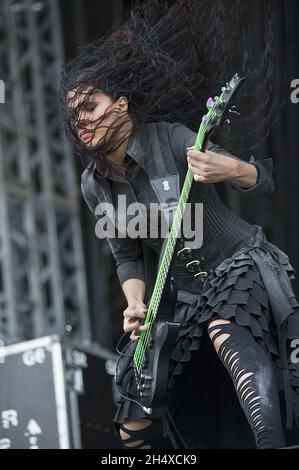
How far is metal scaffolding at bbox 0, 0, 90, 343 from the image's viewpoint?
7.85 metres

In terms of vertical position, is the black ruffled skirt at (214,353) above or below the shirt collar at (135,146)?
below

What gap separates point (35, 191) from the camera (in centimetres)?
Answer: 872

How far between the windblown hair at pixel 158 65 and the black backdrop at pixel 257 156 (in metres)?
0.50

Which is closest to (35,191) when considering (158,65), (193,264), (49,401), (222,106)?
(49,401)

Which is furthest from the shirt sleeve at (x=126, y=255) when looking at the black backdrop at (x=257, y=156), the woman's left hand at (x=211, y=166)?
the black backdrop at (x=257, y=156)

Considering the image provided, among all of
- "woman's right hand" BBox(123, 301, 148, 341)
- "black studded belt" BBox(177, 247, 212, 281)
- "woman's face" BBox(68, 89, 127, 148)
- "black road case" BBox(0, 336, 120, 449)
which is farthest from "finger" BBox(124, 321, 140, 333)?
"black road case" BBox(0, 336, 120, 449)

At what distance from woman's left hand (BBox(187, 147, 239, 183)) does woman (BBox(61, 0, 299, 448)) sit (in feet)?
0.06

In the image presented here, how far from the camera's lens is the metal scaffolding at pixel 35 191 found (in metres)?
7.85

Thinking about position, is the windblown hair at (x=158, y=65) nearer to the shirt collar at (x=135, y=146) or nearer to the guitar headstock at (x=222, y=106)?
the shirt collar at (x=135, y=146)

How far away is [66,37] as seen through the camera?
29.9 feet

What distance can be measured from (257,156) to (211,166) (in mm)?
2702

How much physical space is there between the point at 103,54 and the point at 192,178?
1.91ft

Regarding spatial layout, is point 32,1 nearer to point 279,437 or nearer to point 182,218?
point 182,218
